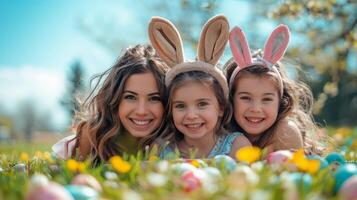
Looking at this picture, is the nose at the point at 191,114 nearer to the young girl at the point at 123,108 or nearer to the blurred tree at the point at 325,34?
the young girl at the point at 123,108

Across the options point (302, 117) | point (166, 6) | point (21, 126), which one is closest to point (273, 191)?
point (302, 117)

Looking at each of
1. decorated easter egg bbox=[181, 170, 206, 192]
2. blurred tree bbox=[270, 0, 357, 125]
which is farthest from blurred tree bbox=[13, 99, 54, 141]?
decorated easter egg bbox=[181, 170, 206, 192]

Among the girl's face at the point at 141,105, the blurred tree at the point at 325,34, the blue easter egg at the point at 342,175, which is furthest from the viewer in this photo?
the blurred tree at the point at 325,34

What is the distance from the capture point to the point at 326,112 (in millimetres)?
23922

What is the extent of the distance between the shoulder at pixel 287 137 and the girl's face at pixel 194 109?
56 cm

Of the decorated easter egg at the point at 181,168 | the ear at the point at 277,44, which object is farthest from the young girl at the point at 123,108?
the decorated easter egg at the point at 181,168

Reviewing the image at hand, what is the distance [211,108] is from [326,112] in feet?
71.3

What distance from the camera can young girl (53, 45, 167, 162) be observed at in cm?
357

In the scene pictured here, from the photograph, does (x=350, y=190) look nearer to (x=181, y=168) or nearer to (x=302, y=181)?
(x=302, y=181)

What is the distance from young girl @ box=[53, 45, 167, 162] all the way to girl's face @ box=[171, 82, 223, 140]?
21cm

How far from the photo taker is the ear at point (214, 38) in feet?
11.3

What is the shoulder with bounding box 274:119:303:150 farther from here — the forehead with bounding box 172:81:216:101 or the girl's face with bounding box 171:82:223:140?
the forehead with bounding box 172:81:216:101

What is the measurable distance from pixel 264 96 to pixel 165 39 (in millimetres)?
849

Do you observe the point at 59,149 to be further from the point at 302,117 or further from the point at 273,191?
the point at 273,191
